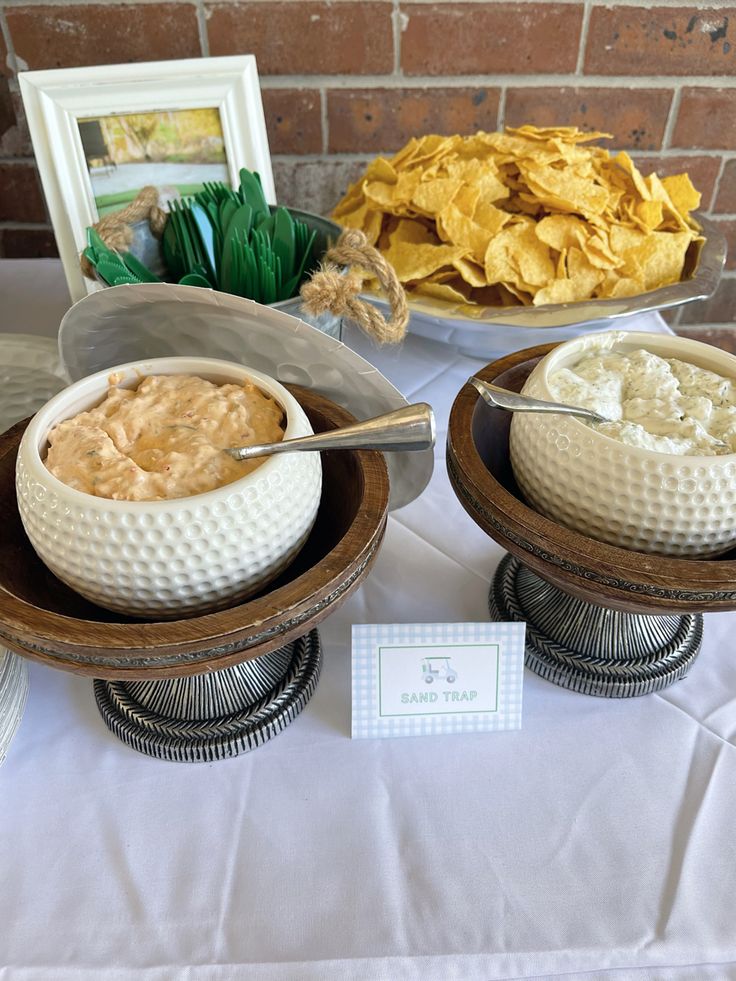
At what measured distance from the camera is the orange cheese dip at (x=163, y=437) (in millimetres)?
449

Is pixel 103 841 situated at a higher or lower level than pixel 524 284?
lower

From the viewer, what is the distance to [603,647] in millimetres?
577

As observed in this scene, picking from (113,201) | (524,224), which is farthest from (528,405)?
(113,201)

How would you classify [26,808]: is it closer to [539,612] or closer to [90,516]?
[90,516]

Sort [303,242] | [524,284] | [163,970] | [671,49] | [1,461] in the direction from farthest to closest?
[671,49], [524,284], [303,242], [1,461], [163,970]

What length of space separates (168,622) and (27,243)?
3.86 feet

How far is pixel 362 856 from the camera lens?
0.48m

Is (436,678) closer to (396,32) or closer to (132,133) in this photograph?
(132,133)

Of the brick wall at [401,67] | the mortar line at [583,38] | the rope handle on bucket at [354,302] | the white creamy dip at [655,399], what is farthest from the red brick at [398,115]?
the white creamy dip at [655,399]

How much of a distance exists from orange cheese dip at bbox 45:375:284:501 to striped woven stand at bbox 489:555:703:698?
254 millimetres

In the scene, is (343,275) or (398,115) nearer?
(343,275)

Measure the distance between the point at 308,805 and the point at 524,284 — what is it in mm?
619

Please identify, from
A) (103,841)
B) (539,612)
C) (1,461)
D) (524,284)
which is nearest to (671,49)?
(524,284)

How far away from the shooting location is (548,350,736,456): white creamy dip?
489 mm
